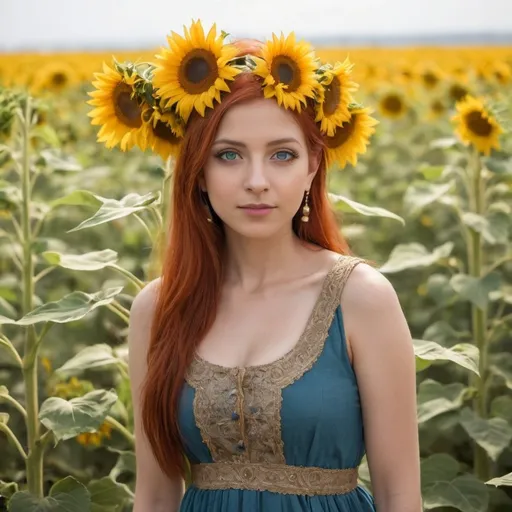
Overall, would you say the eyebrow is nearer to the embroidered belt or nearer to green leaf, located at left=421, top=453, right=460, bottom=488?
the embroidered belt

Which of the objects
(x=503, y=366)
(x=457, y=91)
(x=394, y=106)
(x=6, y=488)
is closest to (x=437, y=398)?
(x=503, y=366)

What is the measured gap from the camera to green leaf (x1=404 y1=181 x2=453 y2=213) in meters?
3.12

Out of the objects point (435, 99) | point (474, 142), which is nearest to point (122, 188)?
point (435, 99)

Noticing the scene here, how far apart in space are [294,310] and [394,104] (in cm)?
367

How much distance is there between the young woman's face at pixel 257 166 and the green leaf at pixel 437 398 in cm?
100

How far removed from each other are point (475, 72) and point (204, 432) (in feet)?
13.4

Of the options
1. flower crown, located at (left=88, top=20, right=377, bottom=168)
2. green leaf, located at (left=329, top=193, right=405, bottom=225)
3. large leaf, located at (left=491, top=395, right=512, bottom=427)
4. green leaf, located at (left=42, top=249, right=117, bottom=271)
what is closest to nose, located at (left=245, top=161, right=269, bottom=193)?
flower crown, located at (left=88, top=20, right=377, bottom=168)

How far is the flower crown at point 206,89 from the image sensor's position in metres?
1.84

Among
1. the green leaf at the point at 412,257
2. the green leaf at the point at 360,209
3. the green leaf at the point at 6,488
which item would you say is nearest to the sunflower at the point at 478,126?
the green leaf at the point at 412,257

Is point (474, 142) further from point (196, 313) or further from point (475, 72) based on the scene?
point (475, 72)

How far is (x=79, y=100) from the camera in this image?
6.53m

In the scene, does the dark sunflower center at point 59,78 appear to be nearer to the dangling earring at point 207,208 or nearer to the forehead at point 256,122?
the dangling earring at point 207,208

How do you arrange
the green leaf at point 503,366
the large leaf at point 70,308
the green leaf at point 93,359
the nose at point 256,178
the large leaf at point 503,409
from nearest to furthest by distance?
1. the nose at point 256,178
2. the large leaf at point 70,308
3. the green leaf at point 93,359
4. the large leaf at point 503,409
5. the green leaf at point 503,366

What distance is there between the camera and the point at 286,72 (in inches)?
72.7
